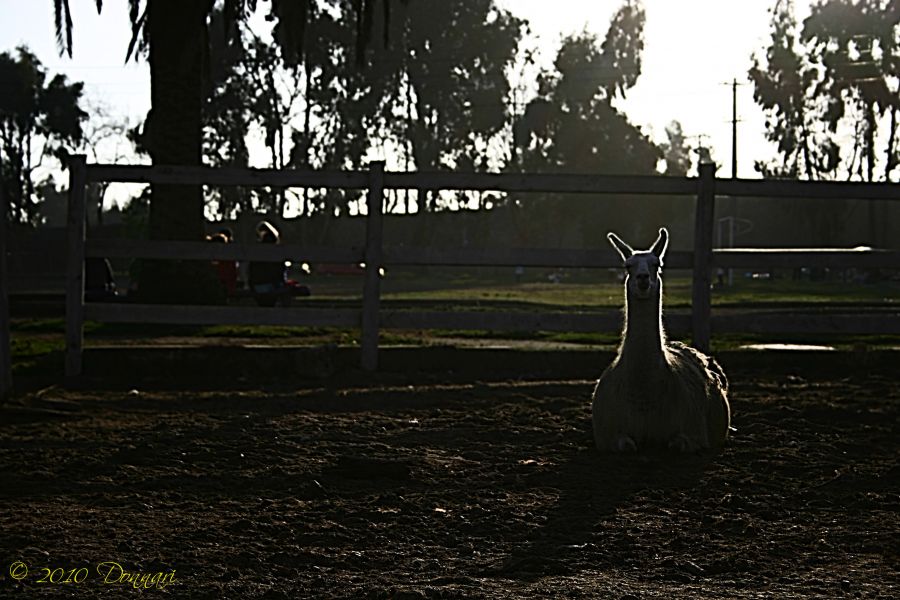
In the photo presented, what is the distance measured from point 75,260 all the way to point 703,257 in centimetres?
543

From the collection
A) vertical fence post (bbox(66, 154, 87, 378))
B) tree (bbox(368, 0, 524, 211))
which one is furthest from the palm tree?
tree (bbox(368, 0, 524, 211))

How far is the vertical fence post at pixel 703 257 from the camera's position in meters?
11.5

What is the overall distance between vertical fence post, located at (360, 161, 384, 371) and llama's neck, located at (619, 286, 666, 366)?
4084 mm

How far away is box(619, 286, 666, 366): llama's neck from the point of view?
24.6ft

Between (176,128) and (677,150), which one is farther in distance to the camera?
(677,150)

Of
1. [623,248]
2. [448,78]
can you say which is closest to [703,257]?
[623,248]

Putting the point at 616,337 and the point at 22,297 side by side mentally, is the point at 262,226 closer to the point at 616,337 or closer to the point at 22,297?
the point at 616,337

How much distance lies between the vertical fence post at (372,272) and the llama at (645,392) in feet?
12.7

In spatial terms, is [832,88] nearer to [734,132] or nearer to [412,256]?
[734,132]

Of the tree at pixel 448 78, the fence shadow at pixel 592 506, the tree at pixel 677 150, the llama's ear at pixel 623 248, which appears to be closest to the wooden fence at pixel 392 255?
the llama's ear at pixel 623 248

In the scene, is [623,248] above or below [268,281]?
above

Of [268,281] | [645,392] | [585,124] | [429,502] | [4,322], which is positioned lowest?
[429,502]

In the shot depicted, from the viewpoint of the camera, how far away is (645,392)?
24.5ft

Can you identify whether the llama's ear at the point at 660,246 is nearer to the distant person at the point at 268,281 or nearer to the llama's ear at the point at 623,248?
the llama's ear at the point at 623,248
